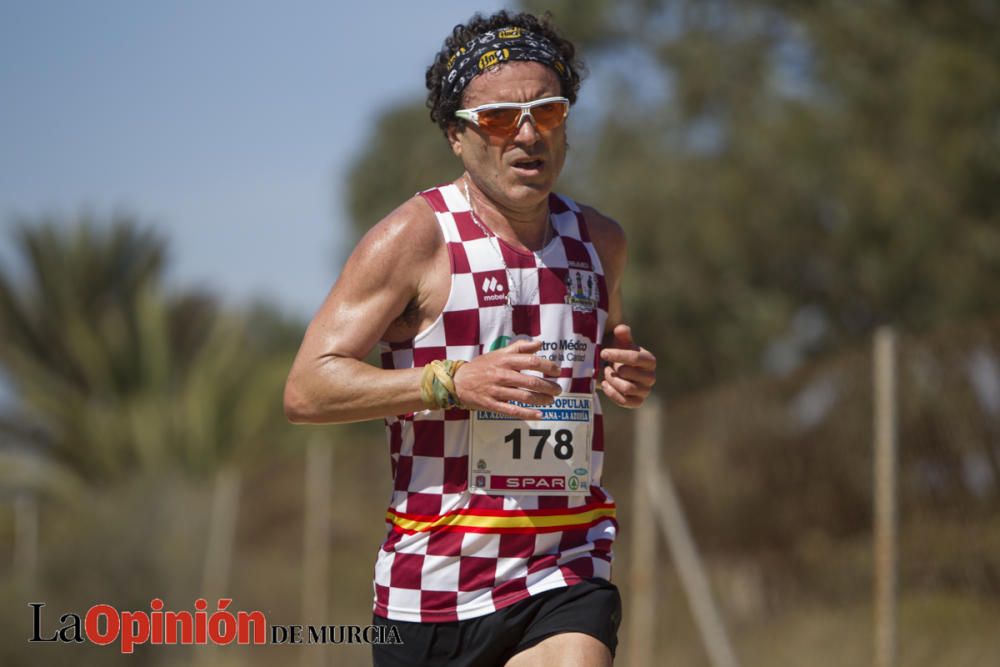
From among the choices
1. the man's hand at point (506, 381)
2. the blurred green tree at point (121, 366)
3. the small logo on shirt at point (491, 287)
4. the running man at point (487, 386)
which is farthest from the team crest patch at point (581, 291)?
the blurred green tree at point (121, 366)

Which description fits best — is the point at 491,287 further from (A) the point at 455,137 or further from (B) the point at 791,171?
(B) the point at 791,171

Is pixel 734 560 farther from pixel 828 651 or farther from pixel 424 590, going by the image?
pixel 424 590

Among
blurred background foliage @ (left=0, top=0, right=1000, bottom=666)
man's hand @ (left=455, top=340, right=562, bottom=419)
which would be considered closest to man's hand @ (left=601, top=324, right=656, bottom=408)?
man's hand @ (left=455, top=340, right=562, bottom=419)

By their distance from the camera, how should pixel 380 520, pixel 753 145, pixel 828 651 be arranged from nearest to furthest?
1. pixel 828 651
2. pixel 380 520
3. pixel 753 145

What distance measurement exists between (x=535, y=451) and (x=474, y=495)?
0.22 m

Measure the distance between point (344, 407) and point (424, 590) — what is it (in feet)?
1.85

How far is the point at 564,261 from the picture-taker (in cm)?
365

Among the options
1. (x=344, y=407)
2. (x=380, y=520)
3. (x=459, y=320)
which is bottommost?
(x=380, y=520)

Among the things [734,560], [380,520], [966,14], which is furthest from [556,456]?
[966,14]

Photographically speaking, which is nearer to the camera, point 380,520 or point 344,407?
point 344,407

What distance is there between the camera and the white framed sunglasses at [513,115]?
3541mm

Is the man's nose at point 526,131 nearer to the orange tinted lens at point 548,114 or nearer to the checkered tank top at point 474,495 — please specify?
the orange tinted lens at point 548,114

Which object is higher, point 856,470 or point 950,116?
point 950,116

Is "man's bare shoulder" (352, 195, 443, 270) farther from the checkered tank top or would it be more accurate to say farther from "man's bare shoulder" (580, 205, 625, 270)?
"man's bare shoulder" (580, 205, 625, 270)
